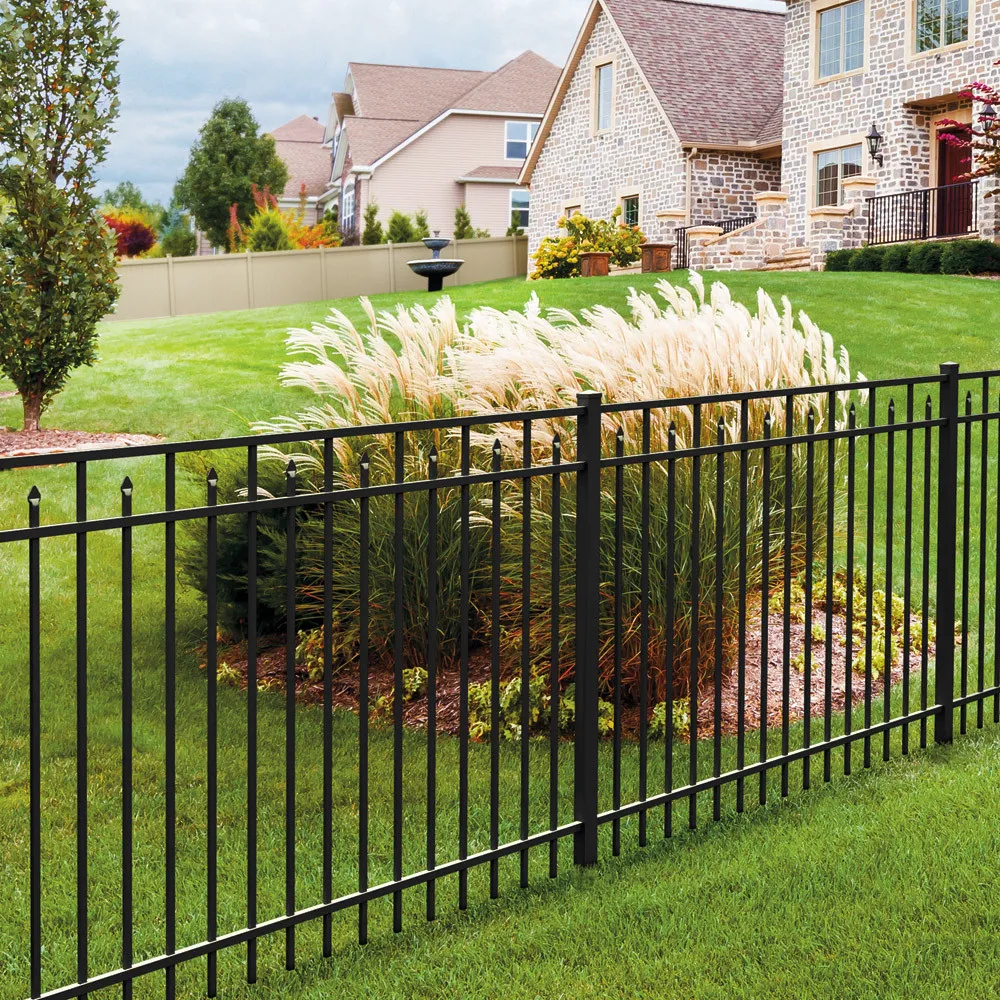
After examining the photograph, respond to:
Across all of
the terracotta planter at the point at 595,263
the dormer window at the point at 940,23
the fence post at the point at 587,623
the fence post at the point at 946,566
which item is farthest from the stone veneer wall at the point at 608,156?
the fence post at the point at 587,623

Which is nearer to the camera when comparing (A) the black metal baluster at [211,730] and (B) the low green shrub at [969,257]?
(A) the black metal baluster at [211,730]

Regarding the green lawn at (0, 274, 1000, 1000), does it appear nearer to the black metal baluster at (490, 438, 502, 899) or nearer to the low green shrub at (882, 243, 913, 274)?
the black metal baluster at (490, 438, 502, 899)

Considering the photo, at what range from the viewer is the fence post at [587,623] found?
3879 millimetres

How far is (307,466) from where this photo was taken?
6.25 metres

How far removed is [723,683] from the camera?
20.2ft

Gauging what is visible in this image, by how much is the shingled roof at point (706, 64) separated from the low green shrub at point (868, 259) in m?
7.98

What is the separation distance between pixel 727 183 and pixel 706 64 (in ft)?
13.6

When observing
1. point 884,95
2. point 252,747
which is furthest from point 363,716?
point 884,95

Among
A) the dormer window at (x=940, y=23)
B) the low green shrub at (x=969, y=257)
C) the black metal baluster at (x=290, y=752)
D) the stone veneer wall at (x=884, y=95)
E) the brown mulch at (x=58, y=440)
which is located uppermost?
the dormer window at (x=940, y=23)

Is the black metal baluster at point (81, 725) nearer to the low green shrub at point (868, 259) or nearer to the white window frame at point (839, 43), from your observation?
the low green shrub at point (868, 259)

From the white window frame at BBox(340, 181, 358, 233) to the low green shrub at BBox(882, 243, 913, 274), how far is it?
86.0ft

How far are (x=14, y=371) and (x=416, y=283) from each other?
20.4m

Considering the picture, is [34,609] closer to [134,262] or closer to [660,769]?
[660,769]

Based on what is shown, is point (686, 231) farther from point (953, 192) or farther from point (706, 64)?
point (953, 192)
